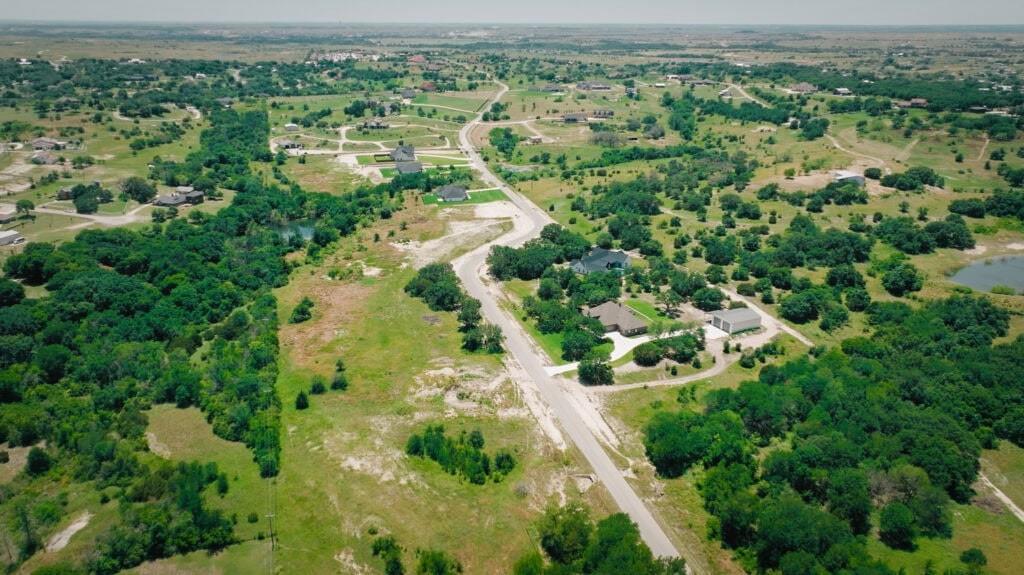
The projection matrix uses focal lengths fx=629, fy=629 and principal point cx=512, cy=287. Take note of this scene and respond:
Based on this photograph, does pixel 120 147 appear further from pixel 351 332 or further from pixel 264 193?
pixel 351 332

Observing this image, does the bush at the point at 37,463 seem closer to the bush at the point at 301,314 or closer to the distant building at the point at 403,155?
the bush at the point at 301,314

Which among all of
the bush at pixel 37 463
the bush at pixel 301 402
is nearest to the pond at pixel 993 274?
the bush at pixel 301 402

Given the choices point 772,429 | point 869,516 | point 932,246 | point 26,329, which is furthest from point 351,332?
point 932,246

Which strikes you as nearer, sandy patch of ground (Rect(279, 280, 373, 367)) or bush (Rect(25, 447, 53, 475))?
bush (Rect(25, 447, 53, 475))

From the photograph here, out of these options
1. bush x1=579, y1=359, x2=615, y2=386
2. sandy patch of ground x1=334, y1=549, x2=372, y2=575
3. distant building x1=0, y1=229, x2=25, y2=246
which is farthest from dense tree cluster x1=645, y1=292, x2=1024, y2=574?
distant building x1=0, y1=229, x2=25, y2=246

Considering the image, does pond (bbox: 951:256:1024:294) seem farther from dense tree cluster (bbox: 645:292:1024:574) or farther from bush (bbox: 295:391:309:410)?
bush (bbox: 295:391:309:410)

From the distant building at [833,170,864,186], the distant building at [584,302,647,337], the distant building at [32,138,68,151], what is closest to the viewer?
the distant building at [584,302,647,337]
